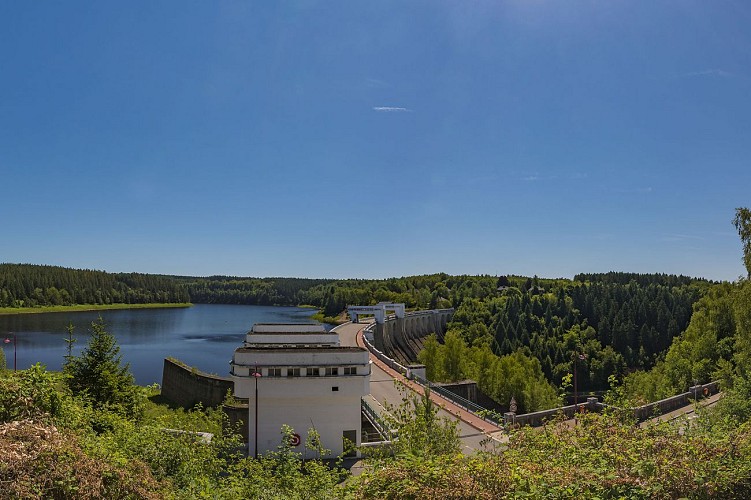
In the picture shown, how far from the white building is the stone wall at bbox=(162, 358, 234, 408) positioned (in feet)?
39.8

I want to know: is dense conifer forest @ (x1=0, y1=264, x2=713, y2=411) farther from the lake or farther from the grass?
the lake

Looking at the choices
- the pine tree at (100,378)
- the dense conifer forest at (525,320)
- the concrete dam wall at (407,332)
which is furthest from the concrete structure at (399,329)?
the pine tree at (100,378)

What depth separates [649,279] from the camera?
150875 millimetres

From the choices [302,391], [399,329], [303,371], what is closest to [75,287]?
[399,329]

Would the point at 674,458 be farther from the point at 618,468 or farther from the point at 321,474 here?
the point at 321,474

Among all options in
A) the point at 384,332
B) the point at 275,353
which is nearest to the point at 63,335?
the point at 384,332

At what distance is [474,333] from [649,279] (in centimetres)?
8234

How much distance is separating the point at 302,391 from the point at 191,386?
64.1ft

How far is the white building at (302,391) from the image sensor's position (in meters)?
19.9

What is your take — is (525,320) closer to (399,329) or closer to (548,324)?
(548,324)

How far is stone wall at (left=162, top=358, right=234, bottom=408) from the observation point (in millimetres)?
34062

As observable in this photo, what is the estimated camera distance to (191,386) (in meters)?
36.3

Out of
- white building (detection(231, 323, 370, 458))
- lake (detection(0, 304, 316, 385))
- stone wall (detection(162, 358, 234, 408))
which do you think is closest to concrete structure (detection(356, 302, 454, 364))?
lake (detection(0, 304, 316, 385))

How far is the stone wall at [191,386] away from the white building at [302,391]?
1212 centimetres
